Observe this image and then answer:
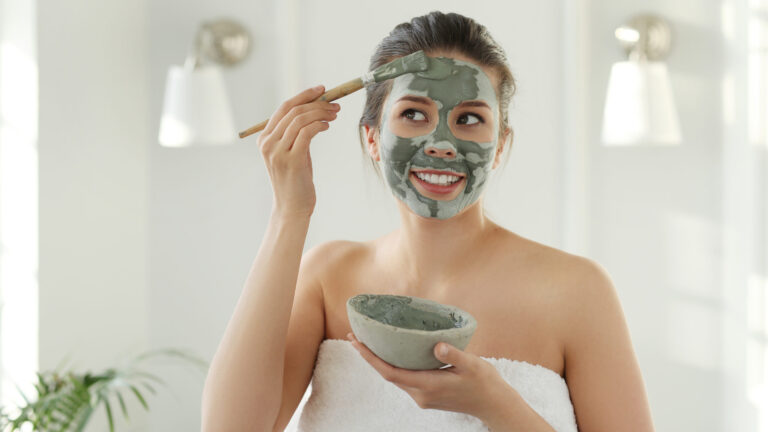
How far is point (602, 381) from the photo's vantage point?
3.18ft

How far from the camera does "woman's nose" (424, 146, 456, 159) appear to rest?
3.23 ft

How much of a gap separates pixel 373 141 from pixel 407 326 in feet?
0.97

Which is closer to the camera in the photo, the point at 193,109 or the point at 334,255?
the point at 334,255

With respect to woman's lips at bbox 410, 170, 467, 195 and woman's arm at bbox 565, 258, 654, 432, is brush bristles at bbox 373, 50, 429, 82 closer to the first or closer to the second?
woman's lips at bbox 410, 170, 467, 195

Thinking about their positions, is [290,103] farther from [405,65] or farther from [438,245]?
[438,245]

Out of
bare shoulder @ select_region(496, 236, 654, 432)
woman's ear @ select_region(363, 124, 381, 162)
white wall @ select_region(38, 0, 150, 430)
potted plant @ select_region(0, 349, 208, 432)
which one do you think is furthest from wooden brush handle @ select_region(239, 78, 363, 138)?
white wall @ select_region(38, 0, 150, 430)

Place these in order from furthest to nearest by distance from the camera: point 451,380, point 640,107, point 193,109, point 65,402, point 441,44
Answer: point 193,109
point 640,107
point 65,402
point 441,44
point 451,380

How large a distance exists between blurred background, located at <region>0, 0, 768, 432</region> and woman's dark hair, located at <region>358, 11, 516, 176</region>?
34.1 inches

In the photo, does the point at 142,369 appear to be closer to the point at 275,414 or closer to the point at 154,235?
the point at 154,235

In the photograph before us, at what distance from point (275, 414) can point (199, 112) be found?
1.12m

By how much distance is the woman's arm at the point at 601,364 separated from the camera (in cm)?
96

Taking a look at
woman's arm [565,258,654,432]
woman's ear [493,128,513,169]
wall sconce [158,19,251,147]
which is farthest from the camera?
wall sconce [158,19,251,147]

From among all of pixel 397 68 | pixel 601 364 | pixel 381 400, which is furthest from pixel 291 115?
pixel 601 364

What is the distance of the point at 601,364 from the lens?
3.19ft
